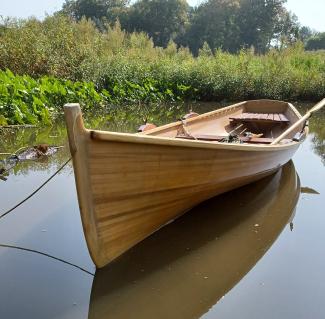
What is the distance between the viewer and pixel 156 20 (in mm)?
42406

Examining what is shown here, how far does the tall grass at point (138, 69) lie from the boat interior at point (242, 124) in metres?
4.49

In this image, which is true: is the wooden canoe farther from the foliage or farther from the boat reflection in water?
the foliage

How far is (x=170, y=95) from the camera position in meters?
12.7

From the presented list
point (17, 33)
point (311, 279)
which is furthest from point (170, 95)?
point (311, 279)

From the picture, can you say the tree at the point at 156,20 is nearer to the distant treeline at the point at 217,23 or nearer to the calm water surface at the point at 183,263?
the distant treeline at the point at 217,23

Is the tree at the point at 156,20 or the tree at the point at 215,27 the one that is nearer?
the tree at the point at 215,27

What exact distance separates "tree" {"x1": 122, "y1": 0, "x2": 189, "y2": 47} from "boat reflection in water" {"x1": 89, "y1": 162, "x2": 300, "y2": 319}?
39.2 m

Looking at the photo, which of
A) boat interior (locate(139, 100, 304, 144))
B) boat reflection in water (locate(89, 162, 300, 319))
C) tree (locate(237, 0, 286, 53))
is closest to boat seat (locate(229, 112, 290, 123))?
boat interior (locate(139, 100, 304, 144))

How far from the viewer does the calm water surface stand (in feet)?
8.75

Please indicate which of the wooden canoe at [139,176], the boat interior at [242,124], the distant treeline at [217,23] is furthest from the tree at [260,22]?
the wooden canoe at [139,176]

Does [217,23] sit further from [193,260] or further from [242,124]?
[193,260]

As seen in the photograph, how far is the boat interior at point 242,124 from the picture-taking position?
16.7 ft

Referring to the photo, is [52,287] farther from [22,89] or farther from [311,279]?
[22,89]

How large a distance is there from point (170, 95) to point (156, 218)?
9.61 metres
